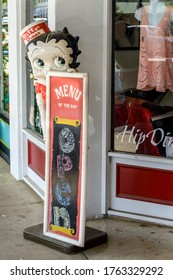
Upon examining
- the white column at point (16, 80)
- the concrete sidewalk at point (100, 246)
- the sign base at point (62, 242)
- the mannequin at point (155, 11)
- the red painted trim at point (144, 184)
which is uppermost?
the mannequin at point (155, 11)

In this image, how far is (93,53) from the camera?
15.0 ft

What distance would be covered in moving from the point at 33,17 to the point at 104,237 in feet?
8.56

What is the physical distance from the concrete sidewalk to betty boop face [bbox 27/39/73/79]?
1.40 meters

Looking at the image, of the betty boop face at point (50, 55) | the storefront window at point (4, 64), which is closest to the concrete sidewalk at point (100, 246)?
the betty boop face at point (50, 55)

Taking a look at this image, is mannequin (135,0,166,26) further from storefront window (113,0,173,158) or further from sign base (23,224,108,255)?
sign base (23,224,108,255)

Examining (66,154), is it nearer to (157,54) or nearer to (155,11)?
(157,54)

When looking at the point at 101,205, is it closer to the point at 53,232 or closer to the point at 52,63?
the point at 53,232

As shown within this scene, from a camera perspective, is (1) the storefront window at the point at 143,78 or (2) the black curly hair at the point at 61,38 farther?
(1) the storefront window at the point at 143,78

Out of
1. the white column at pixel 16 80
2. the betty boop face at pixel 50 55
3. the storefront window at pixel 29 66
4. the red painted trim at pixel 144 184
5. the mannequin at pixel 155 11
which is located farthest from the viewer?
the white column at pixel 16 80

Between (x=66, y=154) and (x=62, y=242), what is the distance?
0.70 metres

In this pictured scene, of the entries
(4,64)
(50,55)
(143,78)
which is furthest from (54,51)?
(4,64)

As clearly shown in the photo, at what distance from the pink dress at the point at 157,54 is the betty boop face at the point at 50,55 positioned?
887 millimetres

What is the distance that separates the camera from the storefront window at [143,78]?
456 centimetres

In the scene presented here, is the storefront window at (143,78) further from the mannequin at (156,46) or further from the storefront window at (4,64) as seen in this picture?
the storefront window at (4,64)
